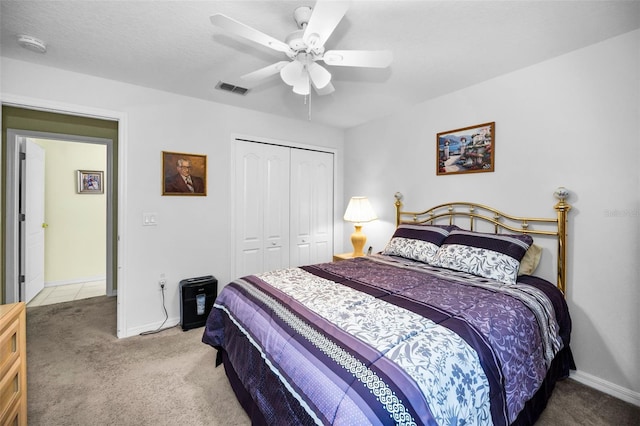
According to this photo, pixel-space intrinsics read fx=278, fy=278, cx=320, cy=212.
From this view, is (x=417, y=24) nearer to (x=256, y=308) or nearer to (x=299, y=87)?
(x=299, y=87)

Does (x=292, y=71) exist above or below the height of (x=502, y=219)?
above

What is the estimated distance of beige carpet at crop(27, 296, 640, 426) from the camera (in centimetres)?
175

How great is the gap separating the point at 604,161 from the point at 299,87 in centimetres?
227

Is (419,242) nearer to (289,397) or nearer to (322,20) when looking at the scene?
(289,397)

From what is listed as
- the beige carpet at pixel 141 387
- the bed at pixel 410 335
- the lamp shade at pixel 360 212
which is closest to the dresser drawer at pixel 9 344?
the beige carpet at pixel 141 387

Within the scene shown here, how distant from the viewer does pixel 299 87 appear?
193cm

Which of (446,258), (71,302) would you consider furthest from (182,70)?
(71,302)

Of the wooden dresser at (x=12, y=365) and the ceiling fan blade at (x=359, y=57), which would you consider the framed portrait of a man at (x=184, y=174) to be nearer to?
the wooden dresser at (x=12, y=365)

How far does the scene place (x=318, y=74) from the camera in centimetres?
183

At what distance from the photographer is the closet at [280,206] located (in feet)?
11.5

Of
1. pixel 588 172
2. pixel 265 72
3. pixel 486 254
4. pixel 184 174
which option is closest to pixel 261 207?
pixel 184 174

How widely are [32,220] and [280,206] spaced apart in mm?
3250

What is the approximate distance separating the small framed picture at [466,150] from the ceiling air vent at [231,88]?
216cm

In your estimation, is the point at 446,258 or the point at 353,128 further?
the point at 353,128
